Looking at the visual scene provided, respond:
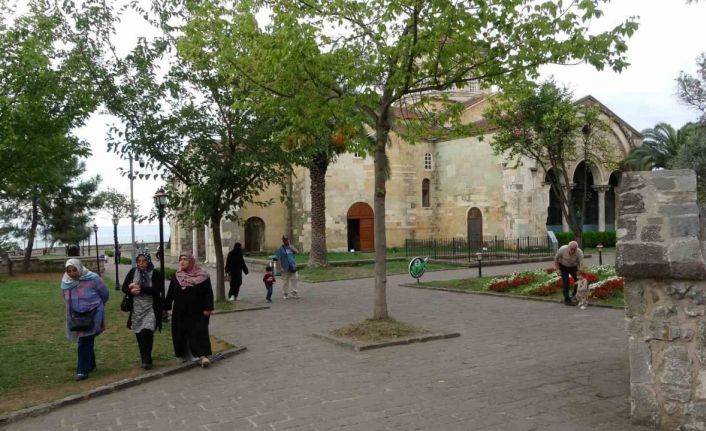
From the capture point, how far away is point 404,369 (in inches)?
304

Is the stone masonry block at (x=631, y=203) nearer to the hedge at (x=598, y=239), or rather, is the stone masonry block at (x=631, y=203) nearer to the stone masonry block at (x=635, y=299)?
the stone masonry block at (x=635, y=299)

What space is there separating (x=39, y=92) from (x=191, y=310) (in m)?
7.82

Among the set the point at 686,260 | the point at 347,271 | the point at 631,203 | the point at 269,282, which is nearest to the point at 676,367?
the point at 686,260

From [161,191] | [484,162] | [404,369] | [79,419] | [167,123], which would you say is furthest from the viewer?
[484,162]

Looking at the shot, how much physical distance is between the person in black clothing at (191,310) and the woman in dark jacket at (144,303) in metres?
0.24

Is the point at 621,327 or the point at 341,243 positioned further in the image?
the point at 341,243

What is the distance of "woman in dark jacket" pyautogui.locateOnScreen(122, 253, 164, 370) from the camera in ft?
26.8

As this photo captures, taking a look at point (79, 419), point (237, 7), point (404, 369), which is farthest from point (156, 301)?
point (237, 7)

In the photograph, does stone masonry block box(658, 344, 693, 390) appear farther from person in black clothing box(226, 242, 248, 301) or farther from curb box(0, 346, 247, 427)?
person in black clothing box(226, 242, 248, 301)

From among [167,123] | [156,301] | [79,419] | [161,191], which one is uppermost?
[167,123]

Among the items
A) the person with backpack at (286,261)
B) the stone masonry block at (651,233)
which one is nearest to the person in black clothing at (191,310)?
the stone masonry block at (651,233)

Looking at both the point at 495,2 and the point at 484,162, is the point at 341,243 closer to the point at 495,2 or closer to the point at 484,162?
the point at 484,162

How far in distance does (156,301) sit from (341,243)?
90.9 feet

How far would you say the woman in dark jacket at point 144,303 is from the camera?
26.8 feet
